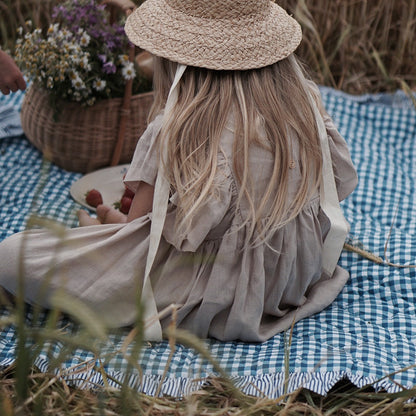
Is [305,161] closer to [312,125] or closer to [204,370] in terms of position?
[312,125]

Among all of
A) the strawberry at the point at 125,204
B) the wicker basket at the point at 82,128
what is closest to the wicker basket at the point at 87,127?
the wicker basket at the point at 82,128

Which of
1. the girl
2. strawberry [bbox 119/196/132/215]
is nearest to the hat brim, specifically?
the girl

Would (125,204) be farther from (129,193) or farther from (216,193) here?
(216,193)

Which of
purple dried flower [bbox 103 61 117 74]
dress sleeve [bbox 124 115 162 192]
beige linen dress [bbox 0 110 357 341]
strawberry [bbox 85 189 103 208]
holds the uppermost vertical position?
dress sleeve [bbox 124 115 162 192]

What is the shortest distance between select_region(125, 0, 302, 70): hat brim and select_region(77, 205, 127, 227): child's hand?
67 cm

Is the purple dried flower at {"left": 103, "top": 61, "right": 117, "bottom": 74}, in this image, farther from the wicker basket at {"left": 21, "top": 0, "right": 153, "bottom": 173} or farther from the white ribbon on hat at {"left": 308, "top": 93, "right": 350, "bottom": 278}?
the white ribbon on hat at {"left": 308, "top": 93, "right": 350, "bottom": 278}

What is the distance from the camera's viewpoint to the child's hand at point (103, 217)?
7.86 ft

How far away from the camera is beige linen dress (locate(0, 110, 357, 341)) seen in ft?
6.25

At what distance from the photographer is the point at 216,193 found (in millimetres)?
1818

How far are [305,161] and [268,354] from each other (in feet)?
1.72

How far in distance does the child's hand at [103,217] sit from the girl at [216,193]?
34cm

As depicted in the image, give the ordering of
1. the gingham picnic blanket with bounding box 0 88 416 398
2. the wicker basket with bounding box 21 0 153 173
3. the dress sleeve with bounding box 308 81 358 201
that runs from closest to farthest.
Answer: the gingham picnic blanket with bounding box 0 88 416 398 → the dress sleeve with bounding box 308 81 358 201 → the wicker basket with bounding box 21 0 153 173

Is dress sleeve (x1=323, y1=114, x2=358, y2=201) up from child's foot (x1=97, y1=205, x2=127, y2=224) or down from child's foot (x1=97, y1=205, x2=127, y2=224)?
up

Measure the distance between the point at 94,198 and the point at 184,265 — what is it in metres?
0.75
